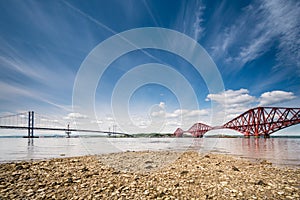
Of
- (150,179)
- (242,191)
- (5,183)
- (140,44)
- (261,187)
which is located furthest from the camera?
(140,44)

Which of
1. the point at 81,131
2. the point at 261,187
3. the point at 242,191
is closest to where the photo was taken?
the point at 242,191

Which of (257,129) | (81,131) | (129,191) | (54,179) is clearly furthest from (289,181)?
(81,131)

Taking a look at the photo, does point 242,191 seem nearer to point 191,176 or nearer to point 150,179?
point 191,176

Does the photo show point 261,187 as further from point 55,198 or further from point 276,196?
point 55,198

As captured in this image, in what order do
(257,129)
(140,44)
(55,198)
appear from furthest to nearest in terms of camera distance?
1. (257,129)
2. (140,44)
3. (55,198)

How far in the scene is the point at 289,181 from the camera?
520cm

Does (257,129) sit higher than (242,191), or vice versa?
(242,191)

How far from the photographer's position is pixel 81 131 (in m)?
116

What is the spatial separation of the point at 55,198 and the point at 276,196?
18.7 ft

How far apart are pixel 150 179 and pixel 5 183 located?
4899 mm

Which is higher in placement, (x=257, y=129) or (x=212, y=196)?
(x=212, y=196)

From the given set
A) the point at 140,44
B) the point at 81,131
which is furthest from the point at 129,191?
the point at 81,131

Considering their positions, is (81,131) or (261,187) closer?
(261,187)

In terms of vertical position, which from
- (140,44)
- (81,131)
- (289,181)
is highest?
(140,44)
